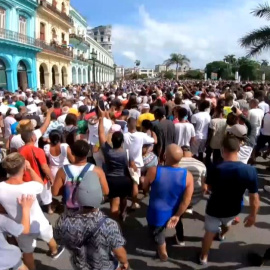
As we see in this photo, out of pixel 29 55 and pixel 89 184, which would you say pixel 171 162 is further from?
pixel 29 55

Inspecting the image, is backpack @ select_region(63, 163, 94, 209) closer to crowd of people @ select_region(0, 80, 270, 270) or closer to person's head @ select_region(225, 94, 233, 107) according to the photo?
crowd of people @ select_region(0, 80, 270, 270)

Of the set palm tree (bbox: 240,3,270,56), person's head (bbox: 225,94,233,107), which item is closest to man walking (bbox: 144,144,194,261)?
person's head (bbox: 225,94,233,107)

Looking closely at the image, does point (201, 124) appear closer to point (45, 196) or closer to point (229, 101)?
point (229, 101)

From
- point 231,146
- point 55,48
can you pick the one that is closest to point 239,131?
point 231,146

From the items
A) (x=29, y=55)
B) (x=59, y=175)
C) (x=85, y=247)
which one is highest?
(x=29, y=55)

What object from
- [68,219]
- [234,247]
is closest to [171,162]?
[68,219]

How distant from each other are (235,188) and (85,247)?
5.75 ft

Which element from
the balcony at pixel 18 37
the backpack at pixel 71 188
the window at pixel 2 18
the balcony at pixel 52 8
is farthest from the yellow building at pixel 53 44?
the backpack at pixel 71 188

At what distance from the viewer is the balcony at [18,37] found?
887 inches

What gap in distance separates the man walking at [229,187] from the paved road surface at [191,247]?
0.46 meters

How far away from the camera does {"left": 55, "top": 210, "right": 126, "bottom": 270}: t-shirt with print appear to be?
2.80 metres

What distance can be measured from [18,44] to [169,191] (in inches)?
941

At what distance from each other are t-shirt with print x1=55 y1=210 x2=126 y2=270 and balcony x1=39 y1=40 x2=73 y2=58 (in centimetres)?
2804

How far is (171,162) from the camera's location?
139 inches
